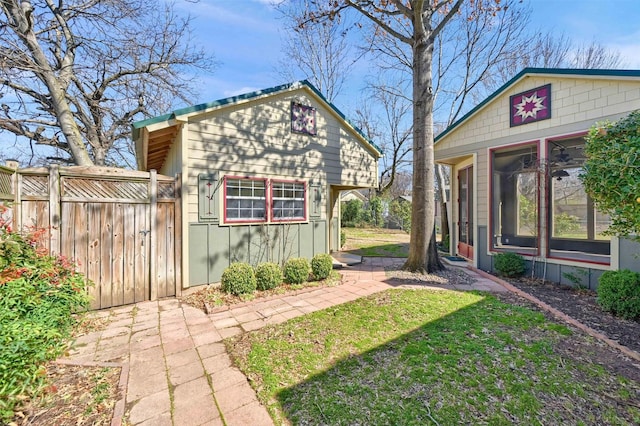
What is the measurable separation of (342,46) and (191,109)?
46.1 feet

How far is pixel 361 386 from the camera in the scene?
2.42 m

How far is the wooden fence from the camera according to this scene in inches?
159

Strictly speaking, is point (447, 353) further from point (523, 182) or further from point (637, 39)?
point (637, 39)

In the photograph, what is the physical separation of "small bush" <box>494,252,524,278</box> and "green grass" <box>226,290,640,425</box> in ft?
8.10

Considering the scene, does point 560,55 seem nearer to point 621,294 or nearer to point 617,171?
point 621,294

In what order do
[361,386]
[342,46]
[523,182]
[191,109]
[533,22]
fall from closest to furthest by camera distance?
[361,386], [191,109], [523,182], [533,22], [342,46]

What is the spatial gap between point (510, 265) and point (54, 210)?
345 inches

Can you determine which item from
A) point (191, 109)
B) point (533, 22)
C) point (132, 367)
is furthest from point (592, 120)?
point (533, 22)

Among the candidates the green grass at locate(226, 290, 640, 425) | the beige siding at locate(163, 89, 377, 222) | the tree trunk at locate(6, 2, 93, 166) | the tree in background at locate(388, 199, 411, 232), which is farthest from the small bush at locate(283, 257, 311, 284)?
the tree in background at locate(388, 199, 411, 232)

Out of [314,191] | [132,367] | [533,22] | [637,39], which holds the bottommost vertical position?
[132,367]

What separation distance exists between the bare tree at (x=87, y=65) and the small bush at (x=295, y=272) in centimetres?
777

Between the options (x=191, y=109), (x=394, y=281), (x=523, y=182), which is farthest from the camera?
(x=523, y=182)

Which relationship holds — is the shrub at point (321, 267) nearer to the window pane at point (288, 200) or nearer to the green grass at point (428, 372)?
the window pane at point (288, 200)

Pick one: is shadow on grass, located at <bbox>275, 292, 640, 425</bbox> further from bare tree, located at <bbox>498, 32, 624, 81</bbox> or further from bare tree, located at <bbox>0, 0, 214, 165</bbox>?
bare tree, located at <bbox>498, 32, 624, 81</bbox>
